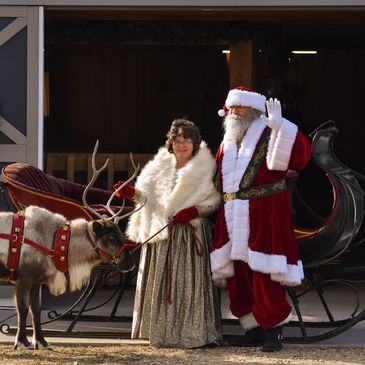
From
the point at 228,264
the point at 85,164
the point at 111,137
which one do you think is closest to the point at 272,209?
the point at 228,264

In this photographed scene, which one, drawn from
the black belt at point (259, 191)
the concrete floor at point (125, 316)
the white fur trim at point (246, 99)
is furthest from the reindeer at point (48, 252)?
the white fur trim at point (246, 99)

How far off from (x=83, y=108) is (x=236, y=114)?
25.4 ft

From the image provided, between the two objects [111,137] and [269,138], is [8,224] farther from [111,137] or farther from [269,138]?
→ [111,137]

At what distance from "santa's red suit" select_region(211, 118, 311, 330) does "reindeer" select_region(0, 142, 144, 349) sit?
2.13 ft

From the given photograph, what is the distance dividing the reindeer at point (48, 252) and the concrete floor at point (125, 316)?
56 cm

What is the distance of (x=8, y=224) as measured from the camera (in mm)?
7195

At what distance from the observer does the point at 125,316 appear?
28.3ft

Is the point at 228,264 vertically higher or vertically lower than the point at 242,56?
lower

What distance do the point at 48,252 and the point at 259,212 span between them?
1.41 meters

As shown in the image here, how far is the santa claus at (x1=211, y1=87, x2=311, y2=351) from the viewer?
7191 mm

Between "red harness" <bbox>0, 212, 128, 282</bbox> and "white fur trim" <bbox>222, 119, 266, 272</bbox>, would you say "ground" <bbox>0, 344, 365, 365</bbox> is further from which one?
"white fur trim" <bbox>222, 119, 266, 272</bbox>

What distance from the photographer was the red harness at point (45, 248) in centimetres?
712

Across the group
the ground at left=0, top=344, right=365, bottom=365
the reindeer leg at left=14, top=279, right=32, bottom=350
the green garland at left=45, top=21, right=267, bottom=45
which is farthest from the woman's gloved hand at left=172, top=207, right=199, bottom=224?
the green garland at left=45, top=21, right=267, bottom=45

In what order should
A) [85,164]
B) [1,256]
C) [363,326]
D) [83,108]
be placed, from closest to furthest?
[1,256] < [363,326] < [85,164] < [83,108]
